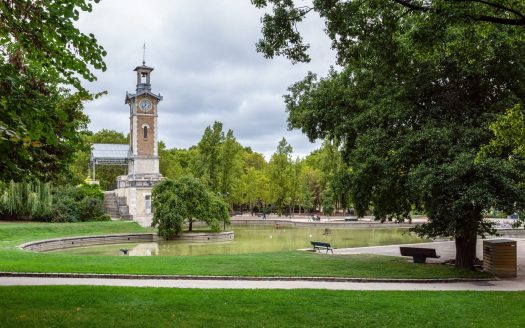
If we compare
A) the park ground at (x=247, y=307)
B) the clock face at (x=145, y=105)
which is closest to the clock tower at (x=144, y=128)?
the clock face at (x=145, y=105)

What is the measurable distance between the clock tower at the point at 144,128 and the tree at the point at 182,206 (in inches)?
813

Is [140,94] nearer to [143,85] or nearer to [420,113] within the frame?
[143,85]

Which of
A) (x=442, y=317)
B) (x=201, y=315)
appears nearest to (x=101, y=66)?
(x=201, y=315)

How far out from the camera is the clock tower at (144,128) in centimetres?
5472

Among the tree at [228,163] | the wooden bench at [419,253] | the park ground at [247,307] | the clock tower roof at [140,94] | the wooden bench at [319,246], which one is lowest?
the wooden bench at [319,246]

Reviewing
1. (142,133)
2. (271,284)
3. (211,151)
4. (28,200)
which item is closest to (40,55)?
(271,284)

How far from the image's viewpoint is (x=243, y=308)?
938cm

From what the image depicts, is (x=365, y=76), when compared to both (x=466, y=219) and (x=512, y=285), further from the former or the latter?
(x=512, y=285)

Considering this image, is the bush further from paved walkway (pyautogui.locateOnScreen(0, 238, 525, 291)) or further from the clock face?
paved walkway (pyautogui.locateOnScreen(0, 238, 525, 291))

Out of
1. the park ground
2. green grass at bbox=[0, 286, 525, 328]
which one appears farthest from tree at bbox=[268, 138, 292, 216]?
green grass at bbox=[0, 286, 525, 328]

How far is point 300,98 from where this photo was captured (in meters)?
19.0

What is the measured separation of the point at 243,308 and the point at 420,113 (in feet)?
33.0

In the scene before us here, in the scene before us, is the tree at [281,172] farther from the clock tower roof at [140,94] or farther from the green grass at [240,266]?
the green grass at [240,266]

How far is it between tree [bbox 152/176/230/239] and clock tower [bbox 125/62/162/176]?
20.7m
